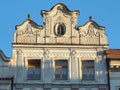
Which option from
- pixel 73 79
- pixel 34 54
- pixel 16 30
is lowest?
pixel 73 79

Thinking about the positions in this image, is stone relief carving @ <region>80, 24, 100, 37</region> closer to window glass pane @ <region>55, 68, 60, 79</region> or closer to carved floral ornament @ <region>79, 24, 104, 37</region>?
carved floral ornament @ <region>79, 24, 104, 37</region>

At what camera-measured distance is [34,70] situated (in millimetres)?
32156

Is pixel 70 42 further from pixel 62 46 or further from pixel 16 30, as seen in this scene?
pixel 16 30

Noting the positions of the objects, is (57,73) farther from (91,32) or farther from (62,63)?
(91,32)

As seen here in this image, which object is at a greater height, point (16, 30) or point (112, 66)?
point (16, 30)

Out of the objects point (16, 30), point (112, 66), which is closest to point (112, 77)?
point (112, 66)

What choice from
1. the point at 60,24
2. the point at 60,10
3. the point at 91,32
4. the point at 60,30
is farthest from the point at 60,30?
the point at 91,32

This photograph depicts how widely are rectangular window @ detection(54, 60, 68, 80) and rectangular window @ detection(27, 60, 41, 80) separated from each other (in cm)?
138

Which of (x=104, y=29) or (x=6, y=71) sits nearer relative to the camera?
(x=6, y=71)

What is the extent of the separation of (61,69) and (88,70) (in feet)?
7.22

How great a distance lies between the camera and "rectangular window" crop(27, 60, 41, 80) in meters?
31.9

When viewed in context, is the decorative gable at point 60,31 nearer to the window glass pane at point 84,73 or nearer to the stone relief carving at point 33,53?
the stone relief carving at point 33,53

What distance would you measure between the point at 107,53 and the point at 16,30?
7717 millimetres

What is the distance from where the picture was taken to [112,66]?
3206cm
